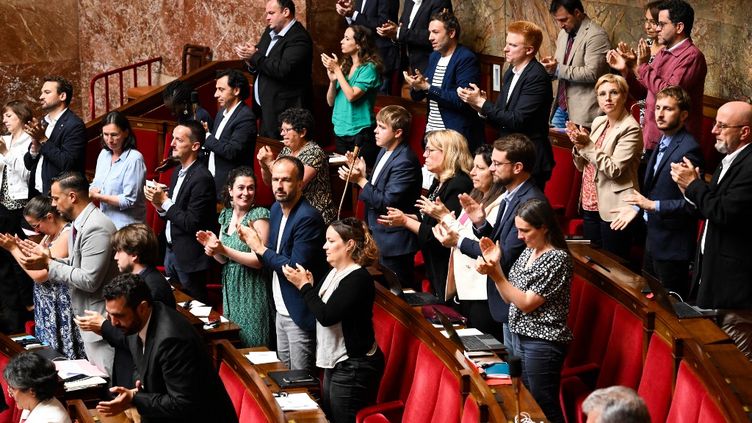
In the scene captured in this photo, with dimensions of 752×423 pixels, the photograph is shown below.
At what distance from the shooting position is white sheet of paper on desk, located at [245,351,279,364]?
4191mm

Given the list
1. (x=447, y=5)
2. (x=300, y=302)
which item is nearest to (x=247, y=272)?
(x=300, y=302)

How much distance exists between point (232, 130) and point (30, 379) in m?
2.24

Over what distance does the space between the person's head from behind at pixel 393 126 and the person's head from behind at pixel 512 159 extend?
82 centimetres

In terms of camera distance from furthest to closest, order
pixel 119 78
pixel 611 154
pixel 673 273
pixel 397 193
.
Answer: pixel 119 78 → pixel 397 193 → pixel 611 154 → pixel 673 273

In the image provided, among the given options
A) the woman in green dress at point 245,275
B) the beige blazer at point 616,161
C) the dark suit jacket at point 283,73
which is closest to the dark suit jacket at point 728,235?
the beige blazer at point 616,161

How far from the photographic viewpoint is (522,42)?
196 inches

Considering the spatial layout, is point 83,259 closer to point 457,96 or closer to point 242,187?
point 242,187

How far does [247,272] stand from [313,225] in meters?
0.46

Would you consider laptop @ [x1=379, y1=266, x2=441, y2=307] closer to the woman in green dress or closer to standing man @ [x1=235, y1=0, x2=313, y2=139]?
the woman in green dress

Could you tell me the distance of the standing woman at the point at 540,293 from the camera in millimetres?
3623

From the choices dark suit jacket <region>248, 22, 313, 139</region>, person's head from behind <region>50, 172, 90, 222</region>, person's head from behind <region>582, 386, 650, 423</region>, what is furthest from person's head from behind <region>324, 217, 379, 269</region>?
dark suit jacket <region>248, 22, 313, 139</region>

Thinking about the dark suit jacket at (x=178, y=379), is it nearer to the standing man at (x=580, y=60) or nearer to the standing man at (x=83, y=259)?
the standing man at (x=83, y=259)

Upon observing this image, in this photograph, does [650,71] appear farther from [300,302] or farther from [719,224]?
[300,302]

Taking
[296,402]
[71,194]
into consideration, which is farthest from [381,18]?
[296,402]
